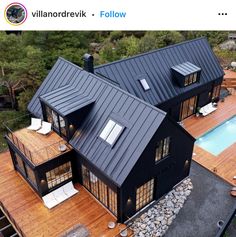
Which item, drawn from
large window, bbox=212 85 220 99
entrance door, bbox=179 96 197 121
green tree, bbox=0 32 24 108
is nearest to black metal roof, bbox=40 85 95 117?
green tree, bbox=0 32 24 108

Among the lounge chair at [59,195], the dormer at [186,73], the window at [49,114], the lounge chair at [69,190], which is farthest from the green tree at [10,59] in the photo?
the dormer at [186,73]

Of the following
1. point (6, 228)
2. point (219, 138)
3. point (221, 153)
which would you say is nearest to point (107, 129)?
point (6, 228)

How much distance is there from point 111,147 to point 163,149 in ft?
10.6

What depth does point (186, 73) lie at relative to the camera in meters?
24.8

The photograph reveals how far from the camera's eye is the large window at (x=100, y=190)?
56.2ft

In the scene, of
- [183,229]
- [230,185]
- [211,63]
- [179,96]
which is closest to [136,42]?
[211,63]

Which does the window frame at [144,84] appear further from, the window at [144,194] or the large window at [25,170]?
the large window at [25,170]

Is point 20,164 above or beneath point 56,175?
beneath

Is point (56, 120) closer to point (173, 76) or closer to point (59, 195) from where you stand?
point (59, 195)

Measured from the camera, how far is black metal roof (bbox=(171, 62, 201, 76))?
24.8 m

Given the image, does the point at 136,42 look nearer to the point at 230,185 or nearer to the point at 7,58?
the point at 7,58

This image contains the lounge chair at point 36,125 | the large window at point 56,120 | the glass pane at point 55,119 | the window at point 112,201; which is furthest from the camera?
the lounge chair at point 36,125
